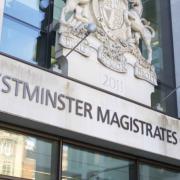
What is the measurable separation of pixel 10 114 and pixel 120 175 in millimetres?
4254

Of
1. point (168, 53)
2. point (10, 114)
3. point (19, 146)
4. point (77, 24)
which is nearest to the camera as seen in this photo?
point (10, 114)

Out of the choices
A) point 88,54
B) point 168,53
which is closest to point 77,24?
point 88,54

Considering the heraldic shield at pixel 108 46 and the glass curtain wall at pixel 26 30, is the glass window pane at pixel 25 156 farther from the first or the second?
the glass curtain wall at pixel 26 30

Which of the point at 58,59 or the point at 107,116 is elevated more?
the point at 58,59

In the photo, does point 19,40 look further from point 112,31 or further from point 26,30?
point 112,31

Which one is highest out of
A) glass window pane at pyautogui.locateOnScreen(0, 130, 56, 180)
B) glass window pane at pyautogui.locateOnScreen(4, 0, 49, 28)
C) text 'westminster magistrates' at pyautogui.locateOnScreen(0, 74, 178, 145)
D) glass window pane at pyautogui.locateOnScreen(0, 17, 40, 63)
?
glass window pane at pyautogui.locateOnScreen(4, 0, 49, 28)

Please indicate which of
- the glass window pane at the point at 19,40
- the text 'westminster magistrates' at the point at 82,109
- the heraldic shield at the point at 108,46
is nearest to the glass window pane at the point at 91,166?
the text 'westminster magistrates' at the point at 82,109

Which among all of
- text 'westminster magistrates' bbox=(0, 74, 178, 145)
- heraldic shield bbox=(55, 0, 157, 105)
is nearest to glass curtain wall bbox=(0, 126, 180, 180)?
text 'westminster magistrates' bbox=(0, 74, 178, 145)

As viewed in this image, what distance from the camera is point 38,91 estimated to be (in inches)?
486

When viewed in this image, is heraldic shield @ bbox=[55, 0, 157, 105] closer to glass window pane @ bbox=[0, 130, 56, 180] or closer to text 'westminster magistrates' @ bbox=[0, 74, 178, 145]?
→ text 'westminster magistrates' @ bbox=[0, 74, 178, 145]

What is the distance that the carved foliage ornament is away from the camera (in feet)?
47.0

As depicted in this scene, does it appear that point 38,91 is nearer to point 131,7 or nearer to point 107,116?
point 107,116

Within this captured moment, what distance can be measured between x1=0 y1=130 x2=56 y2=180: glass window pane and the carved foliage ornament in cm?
282

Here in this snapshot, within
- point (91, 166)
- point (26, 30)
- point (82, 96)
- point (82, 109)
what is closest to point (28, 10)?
point (26, 30)
